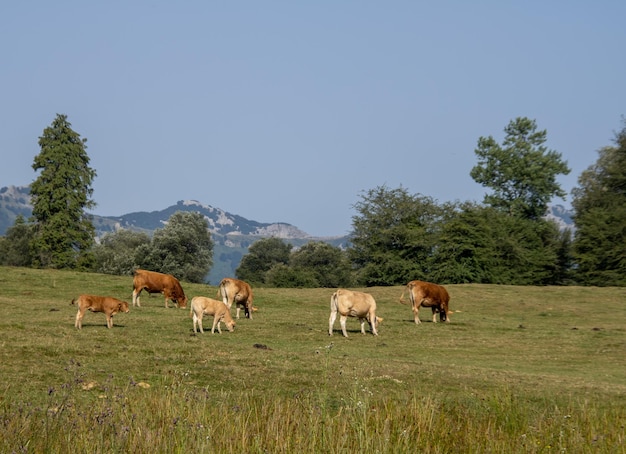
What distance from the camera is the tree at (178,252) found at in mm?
110312

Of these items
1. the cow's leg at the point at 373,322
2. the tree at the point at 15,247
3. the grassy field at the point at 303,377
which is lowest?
the grassy field at the point at 303,377

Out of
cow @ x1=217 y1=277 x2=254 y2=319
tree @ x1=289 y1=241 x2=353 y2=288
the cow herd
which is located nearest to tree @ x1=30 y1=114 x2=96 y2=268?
the cow herd

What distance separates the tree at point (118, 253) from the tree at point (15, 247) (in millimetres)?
10546

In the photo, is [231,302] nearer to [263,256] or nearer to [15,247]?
[15,247]

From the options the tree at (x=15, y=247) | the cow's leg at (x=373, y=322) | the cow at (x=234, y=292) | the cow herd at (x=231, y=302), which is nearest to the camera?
the cow herd at (x=231, y=302)

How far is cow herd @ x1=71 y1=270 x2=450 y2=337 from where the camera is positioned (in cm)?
2600

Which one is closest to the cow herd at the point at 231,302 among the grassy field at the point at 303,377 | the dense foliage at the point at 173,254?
the grassy field at the point at 303,377

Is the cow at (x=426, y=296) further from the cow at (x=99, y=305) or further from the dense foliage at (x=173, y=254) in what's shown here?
the dense foliage at (x=173, y=254)

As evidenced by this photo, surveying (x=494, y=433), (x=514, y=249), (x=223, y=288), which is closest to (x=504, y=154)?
(x=514, y=249)

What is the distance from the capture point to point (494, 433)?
9367mm

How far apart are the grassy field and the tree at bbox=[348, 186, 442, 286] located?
1540 inches

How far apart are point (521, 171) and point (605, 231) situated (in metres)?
25.2

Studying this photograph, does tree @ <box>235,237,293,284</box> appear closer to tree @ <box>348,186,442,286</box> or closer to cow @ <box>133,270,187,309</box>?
tree @ <box>348,186,442,286</box>

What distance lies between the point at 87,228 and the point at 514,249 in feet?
152
